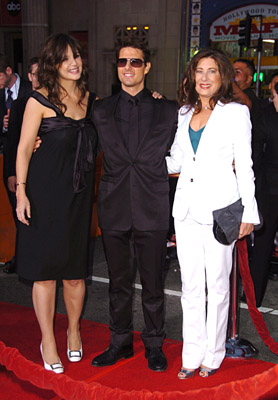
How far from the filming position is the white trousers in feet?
10.4

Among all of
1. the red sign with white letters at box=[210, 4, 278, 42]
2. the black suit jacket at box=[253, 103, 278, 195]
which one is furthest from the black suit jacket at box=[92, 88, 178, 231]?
the red sign with white letters at box=[210, 4, 278, 42]

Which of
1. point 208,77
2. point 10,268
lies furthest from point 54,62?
point 10,268

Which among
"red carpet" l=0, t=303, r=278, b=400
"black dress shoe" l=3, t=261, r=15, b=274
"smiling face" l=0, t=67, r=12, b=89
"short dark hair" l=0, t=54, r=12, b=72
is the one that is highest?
"short dark hair" l=0, t=54, r=12, b=72

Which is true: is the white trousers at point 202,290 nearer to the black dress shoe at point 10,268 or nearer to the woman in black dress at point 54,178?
the woman in black dress at point 54,178

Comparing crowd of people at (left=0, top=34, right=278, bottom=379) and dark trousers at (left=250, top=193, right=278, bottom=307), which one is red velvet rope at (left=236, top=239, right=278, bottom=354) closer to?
crowd of people at (left=0, top=34, right=278, bottom=379)

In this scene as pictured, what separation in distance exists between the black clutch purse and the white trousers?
9 centimetres

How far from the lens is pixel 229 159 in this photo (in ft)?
10.2

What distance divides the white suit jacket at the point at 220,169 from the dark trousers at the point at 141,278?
13.3 inches

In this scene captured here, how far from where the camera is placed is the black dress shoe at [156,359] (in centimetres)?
340

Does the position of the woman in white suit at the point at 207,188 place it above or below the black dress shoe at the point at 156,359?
above

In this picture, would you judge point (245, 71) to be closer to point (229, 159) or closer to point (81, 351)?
point (229, 159)

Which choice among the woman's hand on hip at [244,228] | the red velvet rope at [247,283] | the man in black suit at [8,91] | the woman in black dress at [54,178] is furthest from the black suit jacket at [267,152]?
the man in black suit at [8,91]

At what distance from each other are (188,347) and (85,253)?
0.92 meters

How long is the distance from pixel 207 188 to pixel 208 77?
2.19 feet
